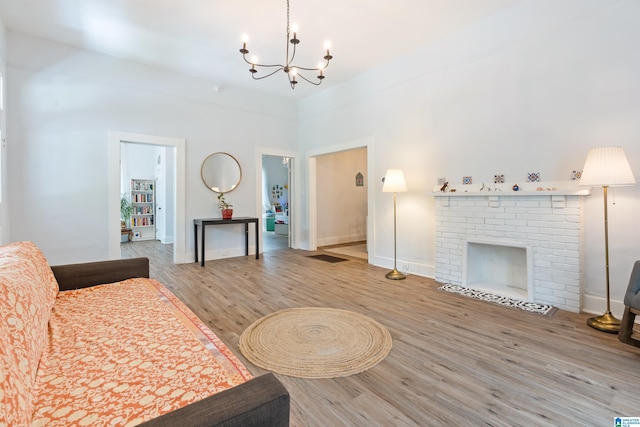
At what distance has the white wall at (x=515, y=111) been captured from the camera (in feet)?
8.74

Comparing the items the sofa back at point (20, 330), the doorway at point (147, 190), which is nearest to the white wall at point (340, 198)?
the doorway at point (147, 190)

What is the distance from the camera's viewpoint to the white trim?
173 inches

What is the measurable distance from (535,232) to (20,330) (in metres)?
3.82

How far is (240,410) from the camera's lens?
30.1 inches

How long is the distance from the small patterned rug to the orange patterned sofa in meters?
2.80

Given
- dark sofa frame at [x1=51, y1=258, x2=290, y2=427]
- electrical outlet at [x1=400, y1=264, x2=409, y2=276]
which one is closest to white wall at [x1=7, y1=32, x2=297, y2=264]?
electrical outlet at [x1=400, y1=264, x2=409, y2=276]

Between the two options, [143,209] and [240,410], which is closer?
[240,410]

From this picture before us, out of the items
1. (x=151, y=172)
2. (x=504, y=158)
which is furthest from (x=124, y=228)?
(x=504, y=158)

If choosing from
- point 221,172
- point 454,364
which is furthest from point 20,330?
point 221,172

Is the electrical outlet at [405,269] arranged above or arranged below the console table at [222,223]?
below

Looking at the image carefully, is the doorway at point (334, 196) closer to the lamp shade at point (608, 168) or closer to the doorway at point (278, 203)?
the doorway at point (278, 203)

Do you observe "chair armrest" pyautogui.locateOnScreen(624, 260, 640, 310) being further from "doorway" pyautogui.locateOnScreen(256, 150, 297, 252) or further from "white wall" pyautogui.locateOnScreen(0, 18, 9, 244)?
"white wall" pyautogui.locateOnScreen(0, 18, 9, 244)

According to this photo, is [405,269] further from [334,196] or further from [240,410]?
[240,410]

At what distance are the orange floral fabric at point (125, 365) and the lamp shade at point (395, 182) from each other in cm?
305
